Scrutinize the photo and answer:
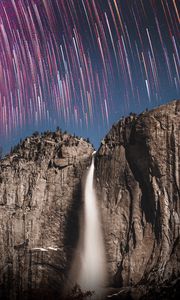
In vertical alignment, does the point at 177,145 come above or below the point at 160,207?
above

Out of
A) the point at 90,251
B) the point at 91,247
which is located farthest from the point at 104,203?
the point at 90,251

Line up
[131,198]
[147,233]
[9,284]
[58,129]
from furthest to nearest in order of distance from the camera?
[58,129], [9,284], [131,198], [147,233]

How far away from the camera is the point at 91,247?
67.1 meters

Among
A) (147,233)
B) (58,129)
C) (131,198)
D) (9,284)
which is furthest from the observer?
(58,129)

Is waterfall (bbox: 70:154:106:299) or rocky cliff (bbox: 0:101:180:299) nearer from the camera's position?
rocky cliff (bbox: 0:101:180:299)

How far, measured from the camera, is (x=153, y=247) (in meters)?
59.2

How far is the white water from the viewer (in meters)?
63.9

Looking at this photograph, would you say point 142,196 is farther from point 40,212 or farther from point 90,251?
point 40,212

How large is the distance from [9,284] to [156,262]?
2696cm

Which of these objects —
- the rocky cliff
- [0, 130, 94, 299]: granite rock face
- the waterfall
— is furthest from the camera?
[0, 130, 94, 299]: granite rock face

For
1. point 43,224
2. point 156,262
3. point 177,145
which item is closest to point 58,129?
point 43,224

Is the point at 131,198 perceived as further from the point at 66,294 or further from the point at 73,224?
the point at 66,294

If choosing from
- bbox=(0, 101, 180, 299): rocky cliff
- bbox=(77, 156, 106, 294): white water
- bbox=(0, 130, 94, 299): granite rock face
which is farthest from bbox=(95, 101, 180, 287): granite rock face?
bbox=(0, 130, 94, 299): granite rock face

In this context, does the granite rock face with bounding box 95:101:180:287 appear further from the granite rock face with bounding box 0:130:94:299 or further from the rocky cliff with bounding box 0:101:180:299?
the granite rock face with bounding box 0:130:94:299
